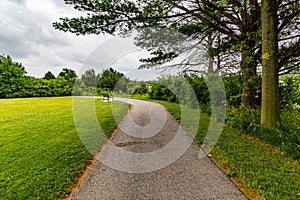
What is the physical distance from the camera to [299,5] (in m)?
6.78

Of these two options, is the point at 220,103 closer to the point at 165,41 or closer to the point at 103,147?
the point at 165,41

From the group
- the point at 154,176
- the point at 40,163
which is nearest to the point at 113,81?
the point at 40,163

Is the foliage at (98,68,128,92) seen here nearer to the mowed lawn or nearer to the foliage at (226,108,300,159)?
the mowed lawn

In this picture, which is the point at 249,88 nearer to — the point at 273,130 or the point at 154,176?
the point at 273,130

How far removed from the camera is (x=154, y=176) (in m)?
3.38

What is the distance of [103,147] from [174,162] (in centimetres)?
203

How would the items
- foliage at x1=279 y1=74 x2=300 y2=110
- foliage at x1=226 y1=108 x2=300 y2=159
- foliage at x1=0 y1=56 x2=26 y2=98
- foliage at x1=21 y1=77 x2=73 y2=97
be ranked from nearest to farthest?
foliage at x1=226 y1=108 x2=300 y2=159
foliage at x1=279 y1=74 x2=300 y2=110
foliage at x1=0 y1=56 x2=26 y2=98
foliage at x1=21 y1=77 x2=73 y2=97

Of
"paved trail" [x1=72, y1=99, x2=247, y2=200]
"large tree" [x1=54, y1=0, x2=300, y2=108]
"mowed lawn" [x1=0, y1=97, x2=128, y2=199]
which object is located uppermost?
"large tree" [x1=54, y1=0, x2=300, y2=108]

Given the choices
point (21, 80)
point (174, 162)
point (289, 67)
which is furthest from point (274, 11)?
point (21, 80)

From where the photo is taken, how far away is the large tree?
23.3ft

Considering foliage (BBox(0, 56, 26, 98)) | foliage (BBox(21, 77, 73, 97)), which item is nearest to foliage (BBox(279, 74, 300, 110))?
foliage (BBox(21, 77, 73, 97))

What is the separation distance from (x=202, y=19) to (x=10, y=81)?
113 ft

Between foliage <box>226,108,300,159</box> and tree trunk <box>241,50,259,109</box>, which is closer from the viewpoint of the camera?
foliage <box>226,108,300,159</box>

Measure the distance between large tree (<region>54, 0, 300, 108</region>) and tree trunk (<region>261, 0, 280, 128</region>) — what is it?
3.91 feet
